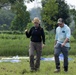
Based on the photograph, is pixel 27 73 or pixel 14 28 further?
pixel 14 28

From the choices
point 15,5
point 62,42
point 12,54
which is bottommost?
point 12,54

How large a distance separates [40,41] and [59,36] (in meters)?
0.78

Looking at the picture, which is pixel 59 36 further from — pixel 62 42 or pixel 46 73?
pixel 46 73

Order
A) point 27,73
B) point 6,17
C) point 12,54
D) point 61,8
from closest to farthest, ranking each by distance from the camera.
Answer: point 27,73 → point 12,54 → point 61,8 → point 6,17

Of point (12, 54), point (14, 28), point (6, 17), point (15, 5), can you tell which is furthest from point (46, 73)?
point (6, 17)

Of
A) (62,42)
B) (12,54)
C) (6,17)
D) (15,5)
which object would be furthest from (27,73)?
(6,17)

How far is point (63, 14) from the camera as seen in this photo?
52.8 meters

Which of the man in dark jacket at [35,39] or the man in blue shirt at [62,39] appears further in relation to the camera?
the man in dark jacket at [35,39]

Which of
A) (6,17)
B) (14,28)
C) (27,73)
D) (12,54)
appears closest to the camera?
(27,73)

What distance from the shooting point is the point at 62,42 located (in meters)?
12.2

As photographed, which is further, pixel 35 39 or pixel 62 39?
pixel 35 39

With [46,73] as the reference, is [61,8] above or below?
above

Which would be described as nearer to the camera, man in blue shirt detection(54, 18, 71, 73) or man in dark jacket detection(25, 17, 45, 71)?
man in blue shirt detection(54, 18, 71, 73)

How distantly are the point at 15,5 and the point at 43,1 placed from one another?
29047 mm
